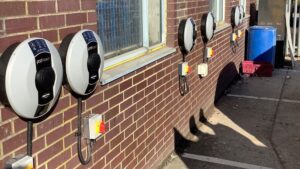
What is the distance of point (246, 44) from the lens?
10.1 metres

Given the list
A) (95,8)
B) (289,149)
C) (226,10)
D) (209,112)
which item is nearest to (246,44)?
(226,10)

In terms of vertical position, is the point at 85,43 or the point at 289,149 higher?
the point at 85,43

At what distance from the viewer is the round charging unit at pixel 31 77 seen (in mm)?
2021

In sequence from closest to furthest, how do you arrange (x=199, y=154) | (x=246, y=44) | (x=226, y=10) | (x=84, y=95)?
(x=84, y=95) < (x=199, y=154) < (x=226, y=10) < (x=246, y=44)

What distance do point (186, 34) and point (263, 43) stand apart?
16.8ft

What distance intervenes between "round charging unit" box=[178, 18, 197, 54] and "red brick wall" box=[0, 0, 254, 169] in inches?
3.9

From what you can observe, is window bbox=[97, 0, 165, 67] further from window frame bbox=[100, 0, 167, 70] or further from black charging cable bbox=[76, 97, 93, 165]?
black charging cable bbox=[76, 97, 93, 165]

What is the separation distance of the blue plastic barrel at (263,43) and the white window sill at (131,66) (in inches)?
212

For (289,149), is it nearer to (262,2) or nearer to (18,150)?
(18,150)

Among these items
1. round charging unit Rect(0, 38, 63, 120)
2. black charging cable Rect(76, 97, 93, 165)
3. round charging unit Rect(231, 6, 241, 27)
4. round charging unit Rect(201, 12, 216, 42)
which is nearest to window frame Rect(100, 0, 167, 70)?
black charging cable Rect(76, 97, 93, 165)

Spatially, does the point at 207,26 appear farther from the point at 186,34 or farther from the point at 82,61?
the point at 82,61

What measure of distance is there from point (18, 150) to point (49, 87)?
351mm

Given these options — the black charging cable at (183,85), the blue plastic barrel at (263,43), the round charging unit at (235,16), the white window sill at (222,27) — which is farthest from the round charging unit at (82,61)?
the blue plastic barrel at (263,43)

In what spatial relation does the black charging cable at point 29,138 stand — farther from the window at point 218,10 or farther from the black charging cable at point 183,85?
the window at point 218,10
